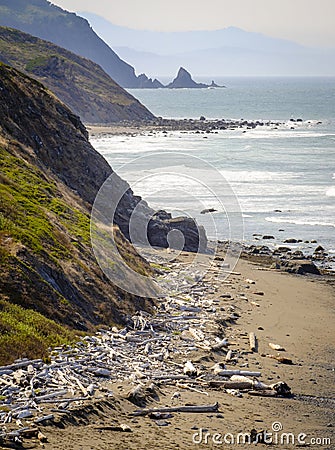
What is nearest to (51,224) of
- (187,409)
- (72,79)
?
(187,409)

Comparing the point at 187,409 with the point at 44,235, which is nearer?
the point at 187,409

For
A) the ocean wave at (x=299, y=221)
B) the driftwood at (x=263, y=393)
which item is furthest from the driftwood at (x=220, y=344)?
the ocean wave at (x=299, y=221)

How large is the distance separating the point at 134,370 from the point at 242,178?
4420 centimetres

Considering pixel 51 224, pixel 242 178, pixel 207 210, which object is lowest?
pixel 207 210

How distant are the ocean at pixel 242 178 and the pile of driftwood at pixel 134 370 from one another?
18468 mm

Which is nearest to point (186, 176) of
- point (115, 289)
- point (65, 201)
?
point (65, 201)

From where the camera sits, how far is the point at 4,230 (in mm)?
17891

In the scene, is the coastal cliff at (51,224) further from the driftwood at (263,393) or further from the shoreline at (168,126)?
the shoreline at (168,126)

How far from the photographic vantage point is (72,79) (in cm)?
11950

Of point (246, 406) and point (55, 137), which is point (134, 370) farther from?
point (55, 137)

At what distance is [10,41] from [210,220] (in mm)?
97396

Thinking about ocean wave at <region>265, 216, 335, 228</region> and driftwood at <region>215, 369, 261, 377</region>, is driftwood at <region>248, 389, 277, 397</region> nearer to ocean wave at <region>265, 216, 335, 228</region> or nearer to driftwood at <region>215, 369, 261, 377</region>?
driftwood at <region>215, 369, 261, 377</region>

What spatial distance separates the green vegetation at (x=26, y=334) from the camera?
1409 cm

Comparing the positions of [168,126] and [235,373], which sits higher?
[168,126]
